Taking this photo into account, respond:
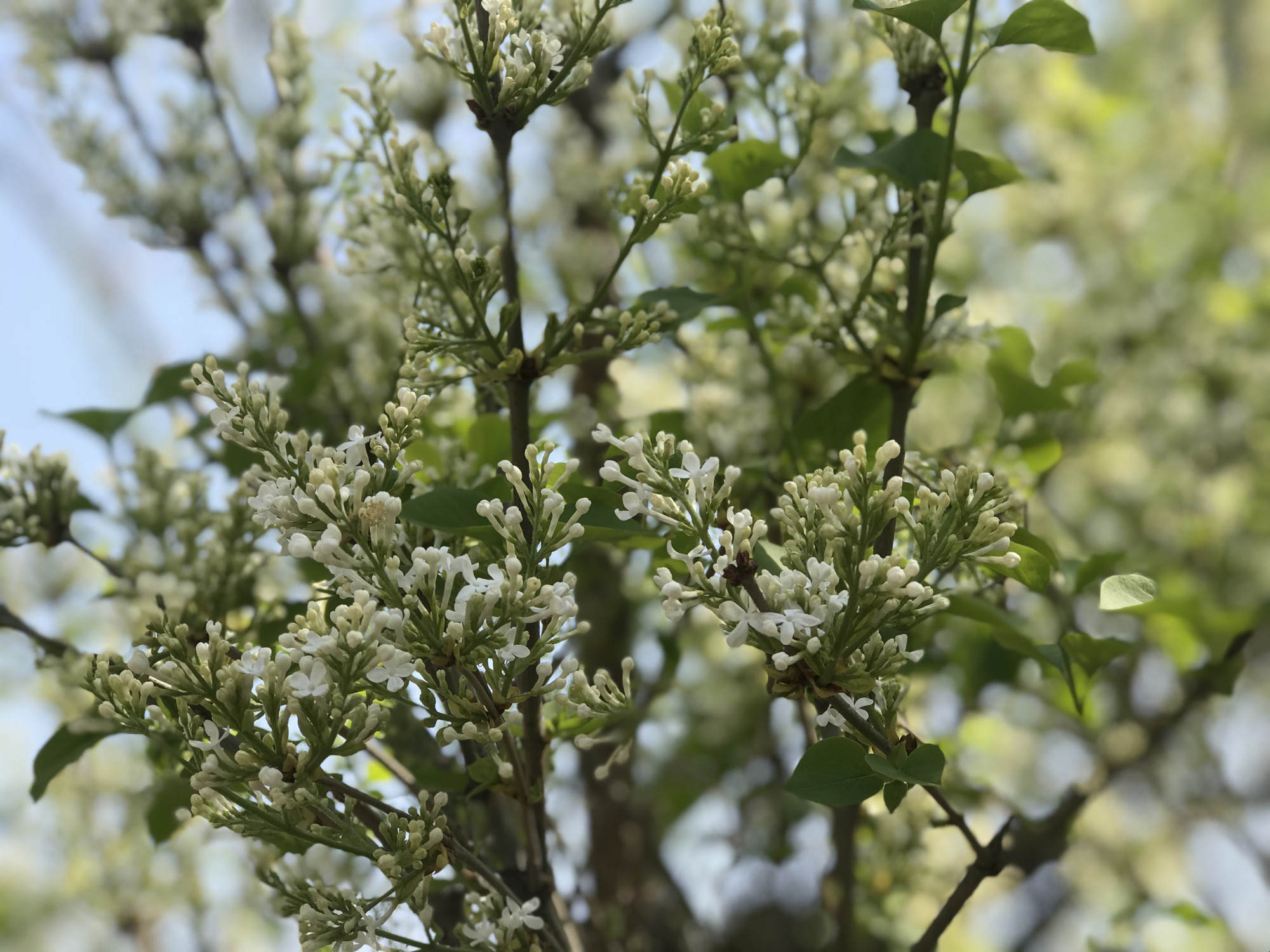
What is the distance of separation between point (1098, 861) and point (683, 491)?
2.20 metres

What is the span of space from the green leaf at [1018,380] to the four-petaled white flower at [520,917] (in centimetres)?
74

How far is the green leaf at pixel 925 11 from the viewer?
0.76 metres

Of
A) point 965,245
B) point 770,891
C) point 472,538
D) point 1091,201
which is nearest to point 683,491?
point 472,538

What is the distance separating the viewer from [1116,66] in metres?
3.21

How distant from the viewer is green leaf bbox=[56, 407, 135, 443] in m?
1.29

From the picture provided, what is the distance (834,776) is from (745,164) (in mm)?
629

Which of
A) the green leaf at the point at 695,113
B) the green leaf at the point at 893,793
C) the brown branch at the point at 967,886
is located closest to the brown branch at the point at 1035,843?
the brown branch at the point at 967,886

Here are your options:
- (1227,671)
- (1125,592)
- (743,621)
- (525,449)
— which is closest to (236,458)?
(525,449)

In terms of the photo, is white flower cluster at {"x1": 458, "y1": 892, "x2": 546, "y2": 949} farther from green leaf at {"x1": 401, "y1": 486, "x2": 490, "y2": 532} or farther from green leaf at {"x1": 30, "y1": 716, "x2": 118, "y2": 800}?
green leaf at {"x1": 30, "y1": 716, "x2": 118, "y2": 800}

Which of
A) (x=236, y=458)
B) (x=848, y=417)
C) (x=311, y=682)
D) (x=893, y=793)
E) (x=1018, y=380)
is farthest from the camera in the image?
(x=236, y=458)

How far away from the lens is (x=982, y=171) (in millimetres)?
988

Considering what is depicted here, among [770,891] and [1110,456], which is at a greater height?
[1110,456]

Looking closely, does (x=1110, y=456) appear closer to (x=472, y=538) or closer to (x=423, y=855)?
(x=472, y=538)

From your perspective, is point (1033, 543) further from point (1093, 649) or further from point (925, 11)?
point (925, 11)
